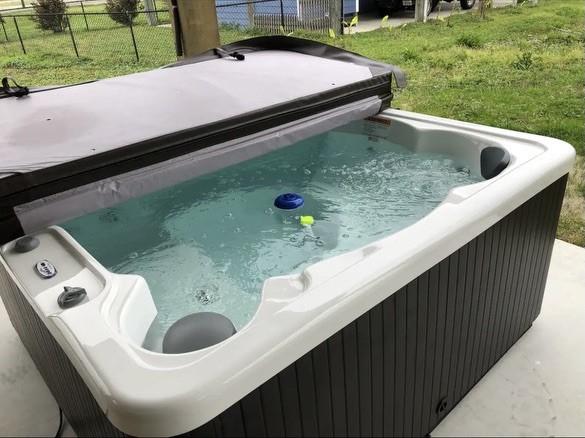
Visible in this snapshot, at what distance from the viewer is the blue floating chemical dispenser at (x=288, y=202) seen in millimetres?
2188

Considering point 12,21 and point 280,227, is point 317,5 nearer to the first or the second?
point 12,21

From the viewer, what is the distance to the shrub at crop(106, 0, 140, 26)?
6275 mm

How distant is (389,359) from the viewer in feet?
4.17

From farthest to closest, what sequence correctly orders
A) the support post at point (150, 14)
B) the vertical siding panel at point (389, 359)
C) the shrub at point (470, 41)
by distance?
the support post at point (150, 14) < the shrub at point (470, 41) < the vertical siding panel at point (389, 359)

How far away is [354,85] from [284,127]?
435 millimetres

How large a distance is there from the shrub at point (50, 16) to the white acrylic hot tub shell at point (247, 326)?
6264 mm

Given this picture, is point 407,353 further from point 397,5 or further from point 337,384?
point 397,5

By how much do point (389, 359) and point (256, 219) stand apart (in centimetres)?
101

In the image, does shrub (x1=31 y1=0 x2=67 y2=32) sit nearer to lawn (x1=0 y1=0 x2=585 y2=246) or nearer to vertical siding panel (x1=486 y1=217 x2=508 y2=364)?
lawn (x1=0 y1=0 x2=585 y2=246)

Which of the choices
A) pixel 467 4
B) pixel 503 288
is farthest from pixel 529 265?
pixel 467 4

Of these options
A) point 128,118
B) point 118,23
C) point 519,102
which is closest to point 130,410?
point 128,118

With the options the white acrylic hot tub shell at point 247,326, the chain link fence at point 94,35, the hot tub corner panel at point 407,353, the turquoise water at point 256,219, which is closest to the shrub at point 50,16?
the chain link fence at point 94,35

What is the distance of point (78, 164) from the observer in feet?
4.75

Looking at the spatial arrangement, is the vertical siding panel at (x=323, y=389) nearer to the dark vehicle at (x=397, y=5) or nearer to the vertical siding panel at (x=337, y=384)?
the vertical siding panel at (x=337, y=384)
